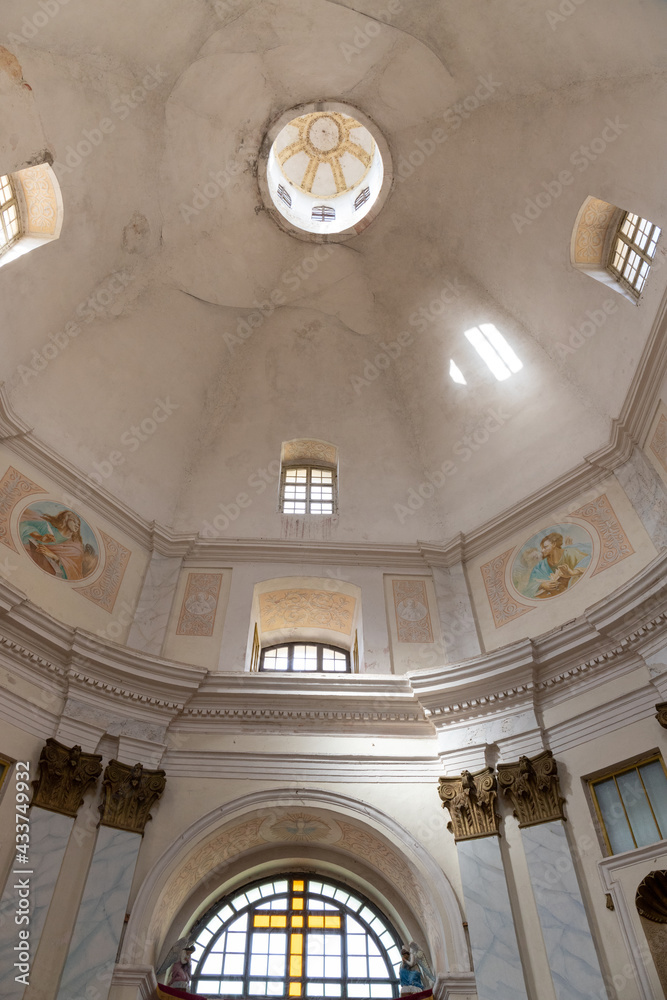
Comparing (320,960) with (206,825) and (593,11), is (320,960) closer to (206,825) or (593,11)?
(206,825)

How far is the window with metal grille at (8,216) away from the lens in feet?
42.5

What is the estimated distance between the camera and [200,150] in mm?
15570

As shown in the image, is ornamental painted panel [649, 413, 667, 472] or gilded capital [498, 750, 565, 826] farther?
ornamental painted panel [649, 413, 667, 472]

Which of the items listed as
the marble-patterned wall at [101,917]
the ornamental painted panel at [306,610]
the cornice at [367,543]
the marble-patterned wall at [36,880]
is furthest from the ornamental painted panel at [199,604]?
the marble-patterned wall at [36,880]

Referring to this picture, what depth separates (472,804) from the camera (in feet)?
35.4

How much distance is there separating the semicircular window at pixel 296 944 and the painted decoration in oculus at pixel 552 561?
5915 mm

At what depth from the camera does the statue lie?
1044cm

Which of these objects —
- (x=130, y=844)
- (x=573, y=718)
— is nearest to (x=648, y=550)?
(x=573, y=718)

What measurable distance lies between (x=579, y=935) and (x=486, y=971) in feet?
4.19

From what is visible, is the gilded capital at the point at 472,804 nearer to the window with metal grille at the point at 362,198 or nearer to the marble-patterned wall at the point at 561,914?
the marble-patterned wall at the point at 561,914

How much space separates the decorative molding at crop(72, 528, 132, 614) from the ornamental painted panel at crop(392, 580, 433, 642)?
5.15m

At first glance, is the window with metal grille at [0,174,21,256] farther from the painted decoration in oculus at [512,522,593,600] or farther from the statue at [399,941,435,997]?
the statue at [399,941,435,997]

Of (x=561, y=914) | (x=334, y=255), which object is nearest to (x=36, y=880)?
(x=561, y=914)

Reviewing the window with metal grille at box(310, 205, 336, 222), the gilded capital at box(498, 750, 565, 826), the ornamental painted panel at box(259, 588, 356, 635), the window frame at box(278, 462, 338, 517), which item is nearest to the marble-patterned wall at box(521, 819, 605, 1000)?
the gilded capital at box(498, 750, 565, 826)
